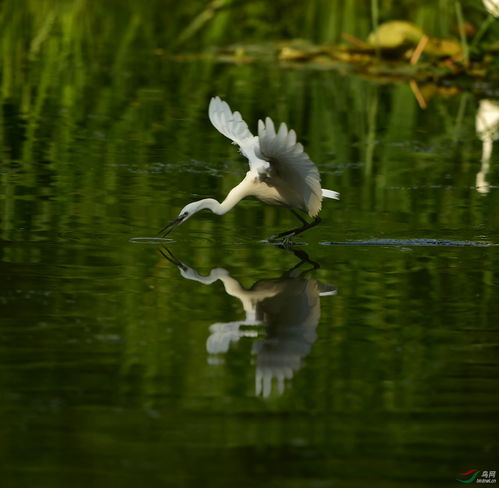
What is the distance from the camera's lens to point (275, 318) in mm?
6613

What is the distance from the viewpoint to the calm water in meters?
4.70

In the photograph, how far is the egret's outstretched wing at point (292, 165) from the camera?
305 inches

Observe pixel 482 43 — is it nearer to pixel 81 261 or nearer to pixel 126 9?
pixel 126 9

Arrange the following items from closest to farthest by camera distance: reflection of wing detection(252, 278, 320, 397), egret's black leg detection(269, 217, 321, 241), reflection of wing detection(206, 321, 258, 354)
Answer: reflection of wing detection(252, 278, 320, 397)
reflection of wing detection(206, 321, 258, 354)
egret's black leg detection(269, 217, 321, 241)

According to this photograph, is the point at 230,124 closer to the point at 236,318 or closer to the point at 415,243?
the point at 415,243

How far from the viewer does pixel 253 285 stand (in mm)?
7297

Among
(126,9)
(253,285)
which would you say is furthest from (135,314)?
(126,9)
